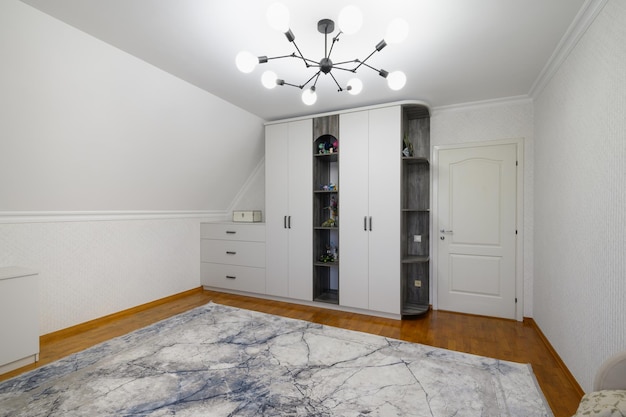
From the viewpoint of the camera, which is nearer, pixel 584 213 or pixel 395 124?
pixel 584 213

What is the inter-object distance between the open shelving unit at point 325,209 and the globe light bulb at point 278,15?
220 centimetres

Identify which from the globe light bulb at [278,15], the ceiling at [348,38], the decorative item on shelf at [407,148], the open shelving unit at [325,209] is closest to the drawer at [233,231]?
the open shelving unit at [325,209]

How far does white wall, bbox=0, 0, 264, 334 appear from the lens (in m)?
2.12

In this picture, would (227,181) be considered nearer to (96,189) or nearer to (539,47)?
(96,189)

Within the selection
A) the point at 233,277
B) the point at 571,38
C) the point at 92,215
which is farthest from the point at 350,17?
the point at 233,277

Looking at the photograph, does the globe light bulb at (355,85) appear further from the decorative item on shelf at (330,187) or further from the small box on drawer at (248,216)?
the small box on drawer at (248,216)

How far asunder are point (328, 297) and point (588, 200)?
9.11 ft

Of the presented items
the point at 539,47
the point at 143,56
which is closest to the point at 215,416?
the point at 143,56

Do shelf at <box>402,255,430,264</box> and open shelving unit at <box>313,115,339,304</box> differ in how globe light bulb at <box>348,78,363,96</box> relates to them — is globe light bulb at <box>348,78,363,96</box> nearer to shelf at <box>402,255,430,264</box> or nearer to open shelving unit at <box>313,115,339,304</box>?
open shelving unit at <box>313,115,339,304</box>

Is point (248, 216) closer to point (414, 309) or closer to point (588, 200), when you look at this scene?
point (414, 309)

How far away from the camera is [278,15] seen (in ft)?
4.84

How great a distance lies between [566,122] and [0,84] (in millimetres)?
4046

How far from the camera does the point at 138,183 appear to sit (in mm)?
3385

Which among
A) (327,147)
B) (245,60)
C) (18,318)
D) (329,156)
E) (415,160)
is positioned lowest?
(18,318)
